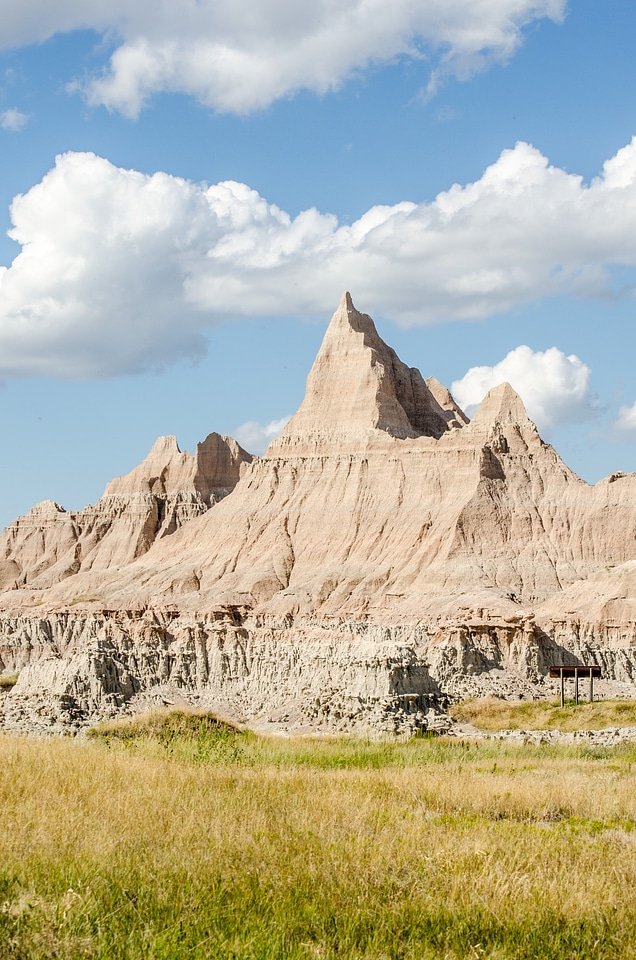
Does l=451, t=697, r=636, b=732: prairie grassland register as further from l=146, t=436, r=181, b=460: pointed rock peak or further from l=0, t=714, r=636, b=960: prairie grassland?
l=146, t=436, r=181, b=460: pointed rock peak

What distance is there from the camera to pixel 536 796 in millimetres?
17109

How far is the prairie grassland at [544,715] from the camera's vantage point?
43844 mm

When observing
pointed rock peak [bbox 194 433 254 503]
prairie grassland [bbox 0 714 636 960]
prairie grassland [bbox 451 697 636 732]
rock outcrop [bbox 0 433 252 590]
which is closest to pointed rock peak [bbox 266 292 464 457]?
rock outcrop [bbox 0 433 252 590]

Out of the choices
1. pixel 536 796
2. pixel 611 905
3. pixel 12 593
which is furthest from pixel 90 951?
pixel 12 593

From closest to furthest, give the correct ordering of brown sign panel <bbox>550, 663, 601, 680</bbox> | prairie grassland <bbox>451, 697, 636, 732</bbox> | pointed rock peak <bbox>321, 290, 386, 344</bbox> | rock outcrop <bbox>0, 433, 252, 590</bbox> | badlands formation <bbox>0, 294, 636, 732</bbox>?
prairie grassland <bbox>451, 697, 636, 732</bbox> < badlands formation <bbox>0, 294, 636, 732</bbox> < brown sign panel <bbox>550, 663, 601, 680</bbox> < pointed rock peak <bbox>321, 290, 386, 344</bbox> < rock outcrop <bbox>0, 433, 252, 590</bbox>

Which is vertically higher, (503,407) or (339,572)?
(503,407)

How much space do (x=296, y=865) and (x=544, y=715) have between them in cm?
3728

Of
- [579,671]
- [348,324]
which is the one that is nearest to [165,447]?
[348,324]

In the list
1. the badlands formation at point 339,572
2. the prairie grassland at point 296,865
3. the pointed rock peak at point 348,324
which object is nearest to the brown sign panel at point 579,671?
the badlands formation at point 339,572

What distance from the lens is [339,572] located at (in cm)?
10631

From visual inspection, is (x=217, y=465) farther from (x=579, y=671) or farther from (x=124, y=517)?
(x=579, y=671)

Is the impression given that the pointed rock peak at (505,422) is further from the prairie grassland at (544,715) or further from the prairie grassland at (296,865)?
the prairie grassland at (296,865)

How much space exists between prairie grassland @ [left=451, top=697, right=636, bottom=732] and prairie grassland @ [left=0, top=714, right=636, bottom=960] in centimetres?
2730

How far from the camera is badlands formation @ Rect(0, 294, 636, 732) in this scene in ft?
170
